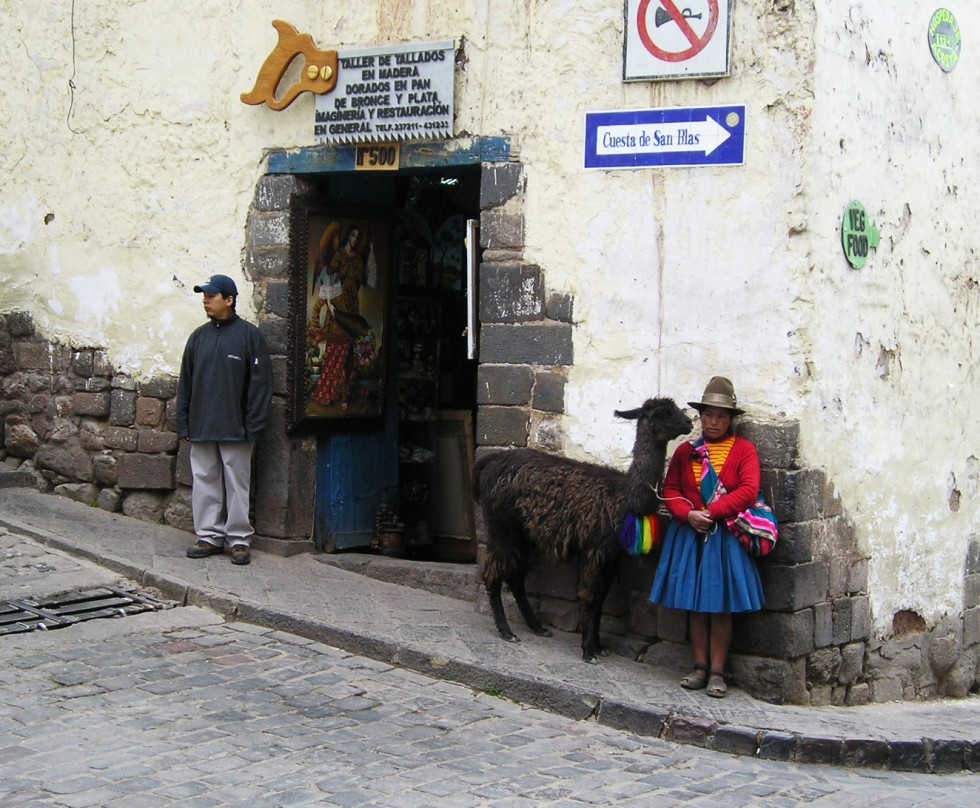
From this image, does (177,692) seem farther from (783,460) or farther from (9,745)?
(783,460)

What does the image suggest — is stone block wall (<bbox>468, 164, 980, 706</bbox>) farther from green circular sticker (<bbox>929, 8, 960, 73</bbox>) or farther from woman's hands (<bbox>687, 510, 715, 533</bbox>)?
green circular sticker (<bbox>929, 8, 960, 73</bbox>)

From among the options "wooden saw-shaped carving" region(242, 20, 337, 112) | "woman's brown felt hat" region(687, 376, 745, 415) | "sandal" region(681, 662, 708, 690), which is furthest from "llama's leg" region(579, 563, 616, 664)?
"wooden saw-shaped carving" region(242, 20, 337, 112)

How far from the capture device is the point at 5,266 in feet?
32.4

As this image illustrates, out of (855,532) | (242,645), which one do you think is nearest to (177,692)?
(242,645)

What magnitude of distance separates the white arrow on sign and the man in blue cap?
263 cm

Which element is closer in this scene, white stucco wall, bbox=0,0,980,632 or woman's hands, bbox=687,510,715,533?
woman's hands, bbox=687,510,715,533

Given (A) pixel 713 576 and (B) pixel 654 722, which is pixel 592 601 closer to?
(A) pixel 713 576

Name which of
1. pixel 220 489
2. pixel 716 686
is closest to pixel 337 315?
pixel 220 489

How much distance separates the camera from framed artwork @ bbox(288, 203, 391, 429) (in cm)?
866

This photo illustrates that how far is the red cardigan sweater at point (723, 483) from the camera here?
6527mm

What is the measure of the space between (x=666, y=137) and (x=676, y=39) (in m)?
0.51

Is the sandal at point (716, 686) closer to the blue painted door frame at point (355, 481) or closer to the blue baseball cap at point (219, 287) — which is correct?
the blue painted door frame at point (355, 481)

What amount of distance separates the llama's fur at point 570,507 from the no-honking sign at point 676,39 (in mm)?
1751

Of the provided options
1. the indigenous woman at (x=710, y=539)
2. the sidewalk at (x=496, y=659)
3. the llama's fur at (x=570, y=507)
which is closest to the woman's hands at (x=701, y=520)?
the indigenous woman at (x=710, y=539)
